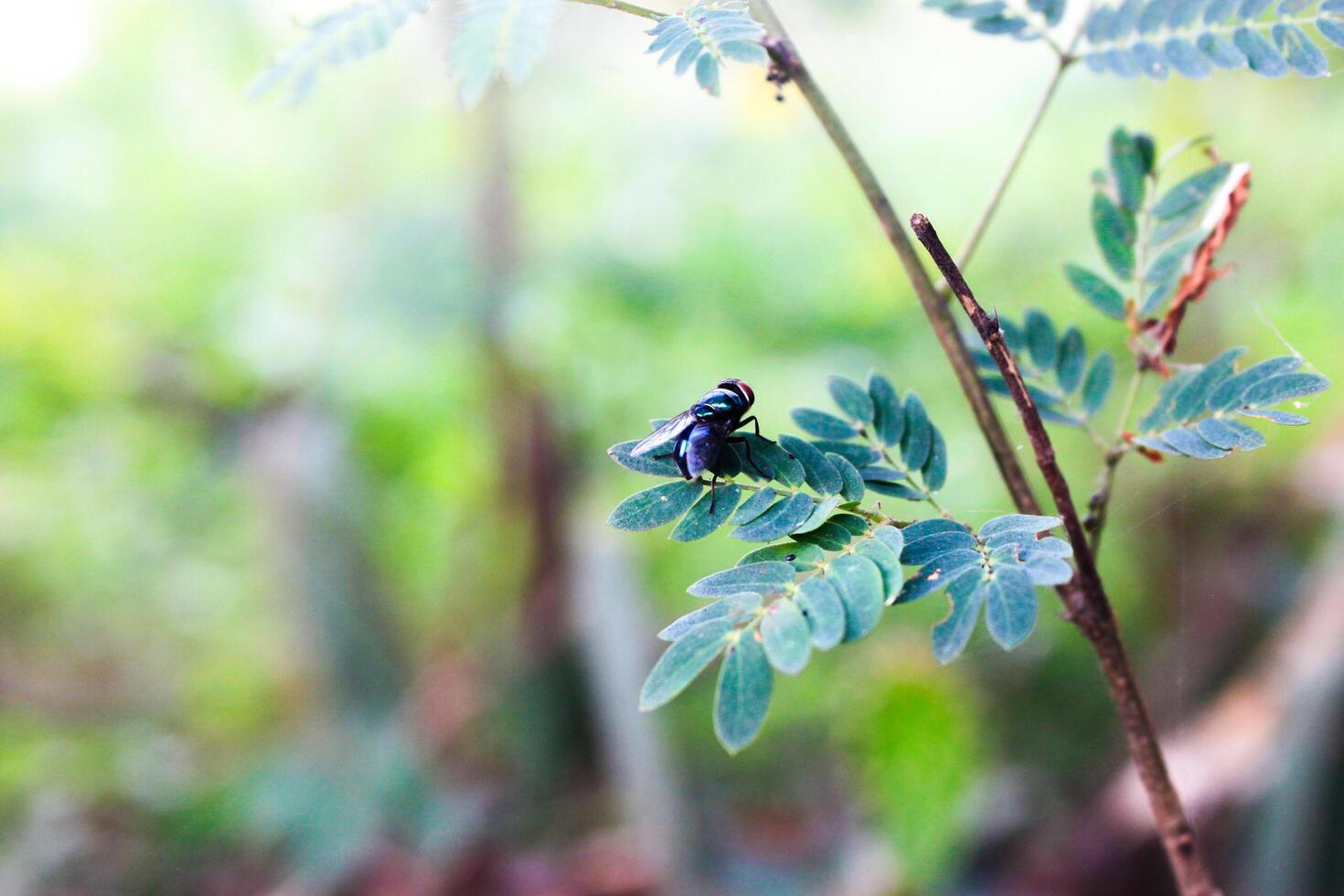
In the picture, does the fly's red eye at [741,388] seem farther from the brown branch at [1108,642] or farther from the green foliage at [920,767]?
the green foliage at [920,767]

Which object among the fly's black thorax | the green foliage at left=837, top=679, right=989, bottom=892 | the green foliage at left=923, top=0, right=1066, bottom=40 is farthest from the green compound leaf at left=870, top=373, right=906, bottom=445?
the green foliage at left=837, top=679, right=989, bottom=892

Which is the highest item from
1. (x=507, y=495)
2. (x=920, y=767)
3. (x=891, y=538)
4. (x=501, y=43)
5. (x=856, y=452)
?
(x=507, y=495)

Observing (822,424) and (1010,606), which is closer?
(1010,606)

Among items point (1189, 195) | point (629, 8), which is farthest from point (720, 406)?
point (1189, 195)

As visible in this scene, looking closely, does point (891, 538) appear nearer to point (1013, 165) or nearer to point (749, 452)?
point (749, 452)

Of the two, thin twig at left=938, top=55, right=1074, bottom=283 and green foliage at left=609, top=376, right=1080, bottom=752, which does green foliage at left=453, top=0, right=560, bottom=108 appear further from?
thin twig at left=938, top=55, right=1074, bottom=283

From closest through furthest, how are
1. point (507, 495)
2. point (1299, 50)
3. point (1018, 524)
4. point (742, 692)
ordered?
point (742, 692), point (1018, 524), point (1299, 50), point (507, 495)

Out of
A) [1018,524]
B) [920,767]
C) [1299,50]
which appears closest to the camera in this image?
[1018,524]
